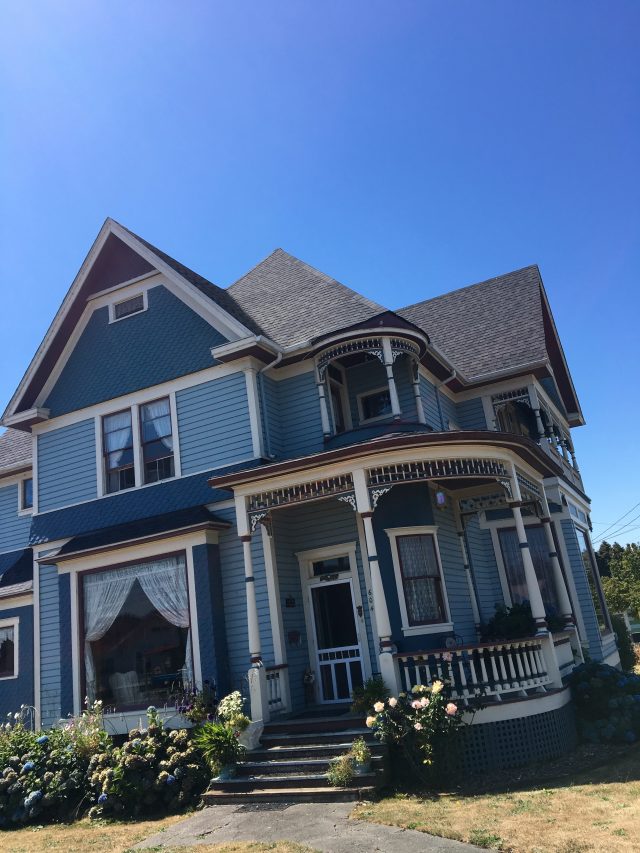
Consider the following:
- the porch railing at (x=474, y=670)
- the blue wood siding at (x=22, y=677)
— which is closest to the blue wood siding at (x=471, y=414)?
the porch railing at (x=474, y=670)

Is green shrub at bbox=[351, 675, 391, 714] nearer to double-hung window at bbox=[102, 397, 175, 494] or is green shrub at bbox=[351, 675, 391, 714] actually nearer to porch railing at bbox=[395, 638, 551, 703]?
porch railing at bbox=[395, 638, 551, 703]

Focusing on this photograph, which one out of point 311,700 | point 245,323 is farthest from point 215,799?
point 245,323

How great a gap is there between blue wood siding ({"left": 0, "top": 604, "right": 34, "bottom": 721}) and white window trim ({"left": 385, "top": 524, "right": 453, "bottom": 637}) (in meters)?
9.30

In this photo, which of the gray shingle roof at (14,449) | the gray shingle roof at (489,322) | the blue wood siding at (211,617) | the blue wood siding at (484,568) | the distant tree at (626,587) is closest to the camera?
the blue wood siding at (211,617)

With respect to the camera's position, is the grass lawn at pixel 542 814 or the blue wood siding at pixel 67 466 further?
the blue wood siding at pixel 67 466

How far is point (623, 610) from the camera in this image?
3612cm

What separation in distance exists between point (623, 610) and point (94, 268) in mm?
31510

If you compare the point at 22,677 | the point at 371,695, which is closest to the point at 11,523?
the point at 22,677

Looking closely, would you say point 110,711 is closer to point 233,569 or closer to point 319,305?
point 233,569

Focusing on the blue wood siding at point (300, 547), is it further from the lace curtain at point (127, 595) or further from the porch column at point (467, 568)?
the porch column at point (467, 568)

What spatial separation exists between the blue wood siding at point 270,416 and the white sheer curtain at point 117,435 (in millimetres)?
3484

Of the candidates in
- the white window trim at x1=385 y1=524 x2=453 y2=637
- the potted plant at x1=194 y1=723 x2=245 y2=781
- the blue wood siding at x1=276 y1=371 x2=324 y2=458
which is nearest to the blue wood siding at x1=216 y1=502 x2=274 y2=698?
the blue wood siding at x1=276 y1=371 x2=324 y2=458

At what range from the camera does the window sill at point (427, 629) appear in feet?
41.6

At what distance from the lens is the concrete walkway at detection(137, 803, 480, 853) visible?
23.8ft
